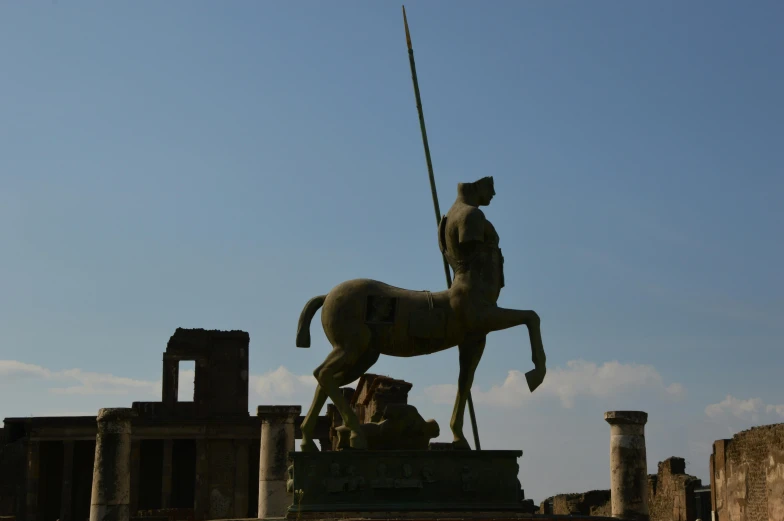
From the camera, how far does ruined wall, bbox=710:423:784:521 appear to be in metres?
21.4

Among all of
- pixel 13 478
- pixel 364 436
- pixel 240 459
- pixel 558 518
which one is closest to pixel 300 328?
pixel 364 436

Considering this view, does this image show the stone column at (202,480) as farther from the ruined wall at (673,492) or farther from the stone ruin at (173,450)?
the ruined wall at (673,492)

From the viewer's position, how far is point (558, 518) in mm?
9383

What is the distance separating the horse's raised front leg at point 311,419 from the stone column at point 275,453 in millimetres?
4967

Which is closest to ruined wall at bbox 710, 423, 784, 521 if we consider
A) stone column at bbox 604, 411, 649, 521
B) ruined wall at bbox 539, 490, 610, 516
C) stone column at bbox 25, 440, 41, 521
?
ruined wall at bbox 539, 490, 610, 516

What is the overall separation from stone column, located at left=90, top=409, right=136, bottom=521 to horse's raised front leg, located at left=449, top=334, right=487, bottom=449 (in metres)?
5.25

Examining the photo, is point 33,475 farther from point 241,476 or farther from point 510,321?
point 510,321

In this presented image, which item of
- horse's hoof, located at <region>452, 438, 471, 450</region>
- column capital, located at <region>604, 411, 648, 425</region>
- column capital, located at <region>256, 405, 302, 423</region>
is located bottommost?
horse's hoof, located at <region>452, 438, 471, 450</region>

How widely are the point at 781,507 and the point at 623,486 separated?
29.0 ft

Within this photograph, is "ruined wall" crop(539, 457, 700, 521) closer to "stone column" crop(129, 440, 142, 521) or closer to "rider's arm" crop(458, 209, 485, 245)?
"stone column" crop(129, 440, 142, 521)

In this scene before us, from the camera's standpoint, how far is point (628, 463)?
13180 mm

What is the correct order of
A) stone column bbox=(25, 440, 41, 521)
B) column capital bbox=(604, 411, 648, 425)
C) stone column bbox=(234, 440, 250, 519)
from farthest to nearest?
1. stone column bbox=(234, 440, 250, 519)
2. stone column bbox=(25, 440, 41, 521)
3. column capital bbox=(604, 411, 648, 425)

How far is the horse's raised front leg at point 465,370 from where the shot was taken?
1019cm

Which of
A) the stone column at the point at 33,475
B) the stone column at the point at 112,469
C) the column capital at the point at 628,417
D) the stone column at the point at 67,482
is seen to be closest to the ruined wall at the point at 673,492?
the column capital at the point at 628,417
